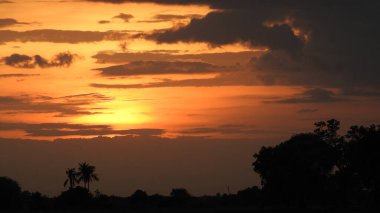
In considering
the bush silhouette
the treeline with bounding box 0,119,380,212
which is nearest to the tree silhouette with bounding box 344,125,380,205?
the treeline with bounding box 0,119,380,212

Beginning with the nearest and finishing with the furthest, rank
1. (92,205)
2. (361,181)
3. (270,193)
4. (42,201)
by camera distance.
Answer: (361,181) → (270,193) → (92,205) → (42,201)

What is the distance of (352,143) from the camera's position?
130 m

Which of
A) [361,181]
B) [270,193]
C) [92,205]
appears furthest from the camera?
[92,205]

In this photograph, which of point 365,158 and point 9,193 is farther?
point 9,193

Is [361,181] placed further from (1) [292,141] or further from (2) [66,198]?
(2) [66,198]

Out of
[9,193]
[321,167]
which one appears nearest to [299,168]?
[321,167]

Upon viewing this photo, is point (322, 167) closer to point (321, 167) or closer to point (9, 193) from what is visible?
point (321, 167)

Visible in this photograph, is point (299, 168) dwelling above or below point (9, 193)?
below

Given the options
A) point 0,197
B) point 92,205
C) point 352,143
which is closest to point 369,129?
point 352,143

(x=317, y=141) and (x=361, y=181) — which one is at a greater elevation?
(x=317, y=141)

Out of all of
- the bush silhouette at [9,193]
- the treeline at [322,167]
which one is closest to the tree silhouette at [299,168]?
the treeline at [322,167]

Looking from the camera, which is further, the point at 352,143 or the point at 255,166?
the point at 255,166

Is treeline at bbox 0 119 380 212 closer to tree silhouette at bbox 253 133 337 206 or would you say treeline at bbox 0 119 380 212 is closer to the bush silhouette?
tree silhouette at bbox 253 133 337 206

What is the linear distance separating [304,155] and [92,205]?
61.7 m
